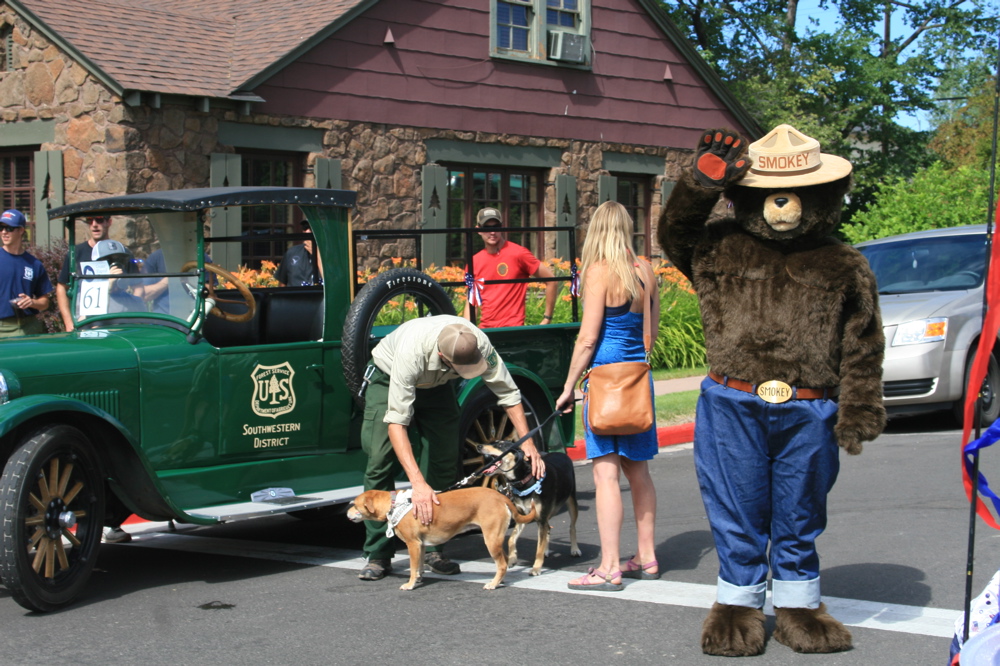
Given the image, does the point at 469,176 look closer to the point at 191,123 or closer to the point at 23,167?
the point at 191,123

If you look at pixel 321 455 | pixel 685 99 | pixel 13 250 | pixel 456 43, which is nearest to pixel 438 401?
pixel 321 455

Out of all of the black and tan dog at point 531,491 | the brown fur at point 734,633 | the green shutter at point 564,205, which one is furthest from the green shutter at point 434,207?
the brown fur at point 734,633

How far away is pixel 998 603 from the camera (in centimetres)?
341

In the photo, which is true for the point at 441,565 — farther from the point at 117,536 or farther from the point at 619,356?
the point at 117,536

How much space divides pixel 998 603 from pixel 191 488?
402cm

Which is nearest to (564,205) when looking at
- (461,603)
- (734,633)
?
(461,603)

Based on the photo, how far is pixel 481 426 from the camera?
286 inches

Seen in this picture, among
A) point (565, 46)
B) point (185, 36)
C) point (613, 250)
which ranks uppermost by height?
point (565, 46)

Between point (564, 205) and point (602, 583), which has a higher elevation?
point (564, 205)

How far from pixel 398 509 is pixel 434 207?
10.6m

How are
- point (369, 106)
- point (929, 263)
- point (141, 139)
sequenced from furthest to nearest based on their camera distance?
point (369, 106), point (141, 139), point (929, 263)

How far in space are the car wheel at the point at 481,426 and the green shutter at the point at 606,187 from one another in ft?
35.2

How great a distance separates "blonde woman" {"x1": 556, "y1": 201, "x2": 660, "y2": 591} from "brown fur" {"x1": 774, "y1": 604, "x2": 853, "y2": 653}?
1103mm

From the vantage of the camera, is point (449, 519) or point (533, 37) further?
point (533, 37)
